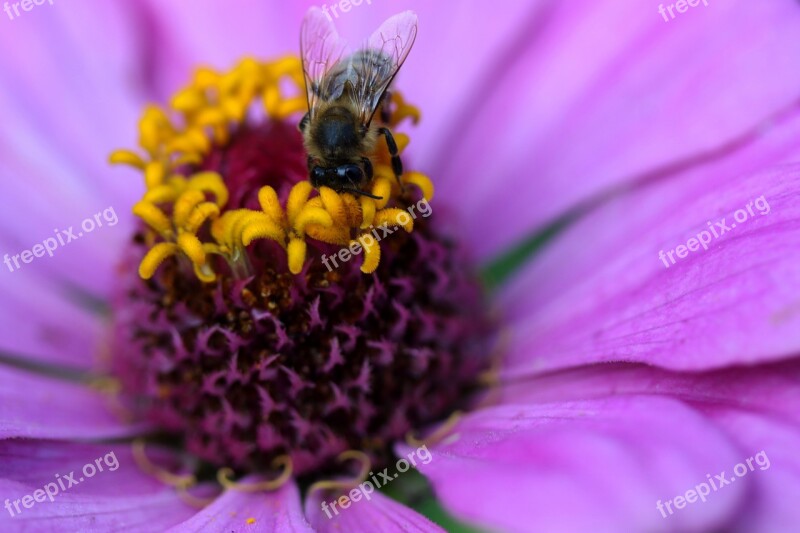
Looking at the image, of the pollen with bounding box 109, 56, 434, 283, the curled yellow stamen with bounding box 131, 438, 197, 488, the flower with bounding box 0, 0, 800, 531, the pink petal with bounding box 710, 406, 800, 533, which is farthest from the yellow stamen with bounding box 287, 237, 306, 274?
the pink petal with bounding box 710, 406, 800, 533

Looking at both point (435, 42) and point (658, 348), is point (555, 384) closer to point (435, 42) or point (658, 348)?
point (658, 348)

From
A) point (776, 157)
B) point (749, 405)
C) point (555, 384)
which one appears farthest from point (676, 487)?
point (776, 157)

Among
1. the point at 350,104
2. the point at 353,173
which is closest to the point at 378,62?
the point at 350,104

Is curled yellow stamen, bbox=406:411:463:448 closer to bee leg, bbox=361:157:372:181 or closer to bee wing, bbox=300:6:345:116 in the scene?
bee leg, bbox=361:157:372:181

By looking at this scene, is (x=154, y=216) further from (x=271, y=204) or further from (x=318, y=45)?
(x=318, y=45)

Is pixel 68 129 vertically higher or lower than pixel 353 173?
higher

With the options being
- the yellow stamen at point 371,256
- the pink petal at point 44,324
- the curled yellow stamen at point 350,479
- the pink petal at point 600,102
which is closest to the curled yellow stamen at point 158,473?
the curled yellow stamen at point 350,479

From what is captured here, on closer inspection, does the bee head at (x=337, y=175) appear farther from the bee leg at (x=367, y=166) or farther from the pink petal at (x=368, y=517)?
the pink petal at (x=368, y=517)
